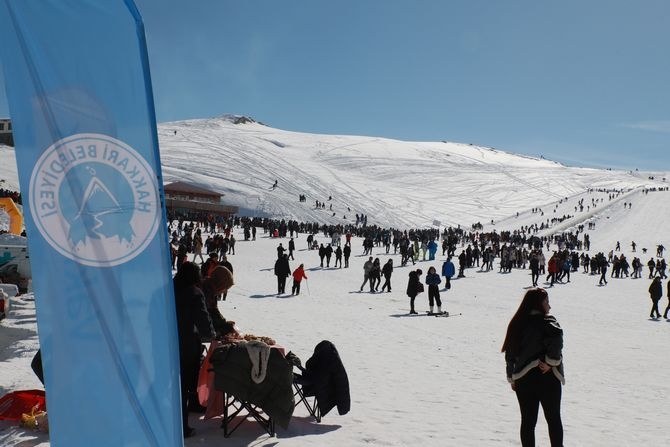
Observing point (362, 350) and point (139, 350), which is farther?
point (362, 350)

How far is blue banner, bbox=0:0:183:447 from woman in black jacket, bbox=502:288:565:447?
2644mm

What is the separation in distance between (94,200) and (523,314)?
311cm

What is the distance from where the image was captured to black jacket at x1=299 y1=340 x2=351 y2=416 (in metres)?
5.29

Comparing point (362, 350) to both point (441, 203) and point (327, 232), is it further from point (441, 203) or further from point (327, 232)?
point (441, 203)

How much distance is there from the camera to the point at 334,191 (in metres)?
68.4

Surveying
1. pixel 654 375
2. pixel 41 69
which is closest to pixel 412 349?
pixel 654 375

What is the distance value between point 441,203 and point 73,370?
73.6 meters

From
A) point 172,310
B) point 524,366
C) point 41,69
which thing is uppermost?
point 41,69

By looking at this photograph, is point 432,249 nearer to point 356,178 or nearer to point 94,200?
point 94,200

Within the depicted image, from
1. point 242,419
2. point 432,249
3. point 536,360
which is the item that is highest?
point 432,249

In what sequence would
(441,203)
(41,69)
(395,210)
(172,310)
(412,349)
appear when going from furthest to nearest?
(441,203), (395,210), (412,349), (172,310), (41,69)

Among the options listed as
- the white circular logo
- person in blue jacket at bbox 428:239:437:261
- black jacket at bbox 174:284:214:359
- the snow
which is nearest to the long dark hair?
the snow

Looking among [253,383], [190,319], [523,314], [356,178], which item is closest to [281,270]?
[253,383]

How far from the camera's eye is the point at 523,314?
4.20m
